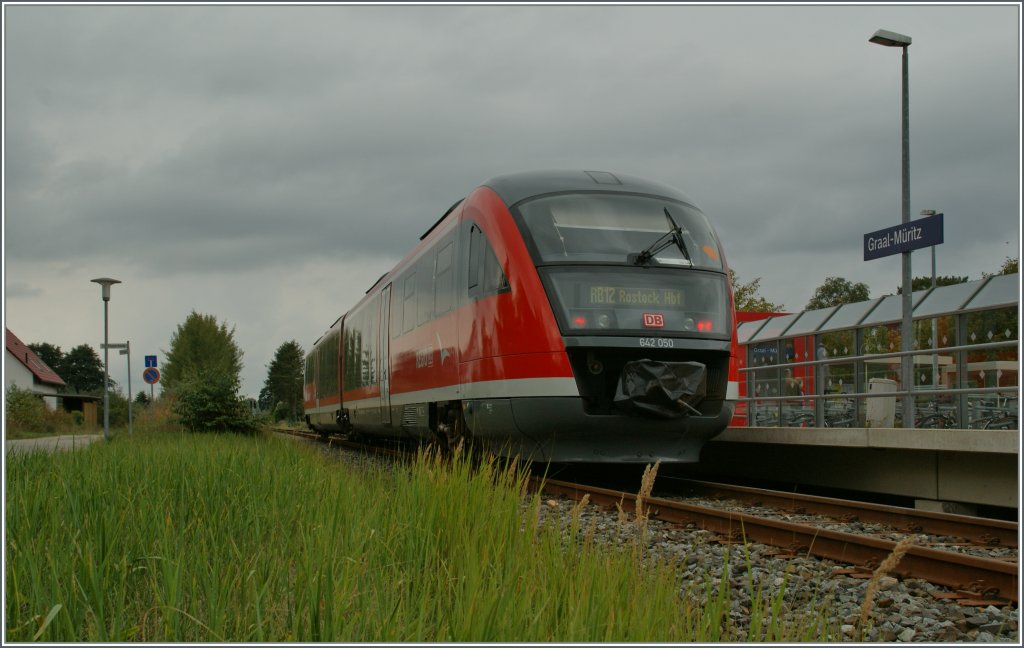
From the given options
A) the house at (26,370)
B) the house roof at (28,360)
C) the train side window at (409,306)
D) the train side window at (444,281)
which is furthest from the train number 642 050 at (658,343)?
the house roof at (28,360)

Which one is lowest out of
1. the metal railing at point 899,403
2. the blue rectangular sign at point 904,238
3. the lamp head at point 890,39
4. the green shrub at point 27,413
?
the green shrub at point 27,413

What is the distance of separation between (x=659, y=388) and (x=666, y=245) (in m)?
1.67

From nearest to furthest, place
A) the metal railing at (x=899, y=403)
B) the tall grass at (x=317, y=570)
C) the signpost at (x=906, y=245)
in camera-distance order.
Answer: the tall grass at (x=317, y=570)
the metal railing at (x=899, y=403)
the signpost at (x=906, y=245)

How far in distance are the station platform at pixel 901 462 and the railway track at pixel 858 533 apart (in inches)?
45.8

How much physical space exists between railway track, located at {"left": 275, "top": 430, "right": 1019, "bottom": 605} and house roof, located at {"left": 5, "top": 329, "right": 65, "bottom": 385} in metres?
50.5

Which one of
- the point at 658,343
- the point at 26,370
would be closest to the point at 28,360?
the point at 26,370

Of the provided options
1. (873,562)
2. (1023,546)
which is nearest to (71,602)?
(1023,546)

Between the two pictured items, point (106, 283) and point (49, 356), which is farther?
point (49, 356)

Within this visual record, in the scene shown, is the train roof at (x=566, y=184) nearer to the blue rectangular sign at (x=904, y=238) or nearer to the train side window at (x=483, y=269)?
the train side window at (x=483, y=269)

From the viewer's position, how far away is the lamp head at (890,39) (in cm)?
1474

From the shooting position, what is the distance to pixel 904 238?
39.3 ft

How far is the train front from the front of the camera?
9148 millimetres

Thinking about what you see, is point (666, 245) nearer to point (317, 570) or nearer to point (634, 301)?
point (634, 301)

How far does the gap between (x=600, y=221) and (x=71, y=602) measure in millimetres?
7355
